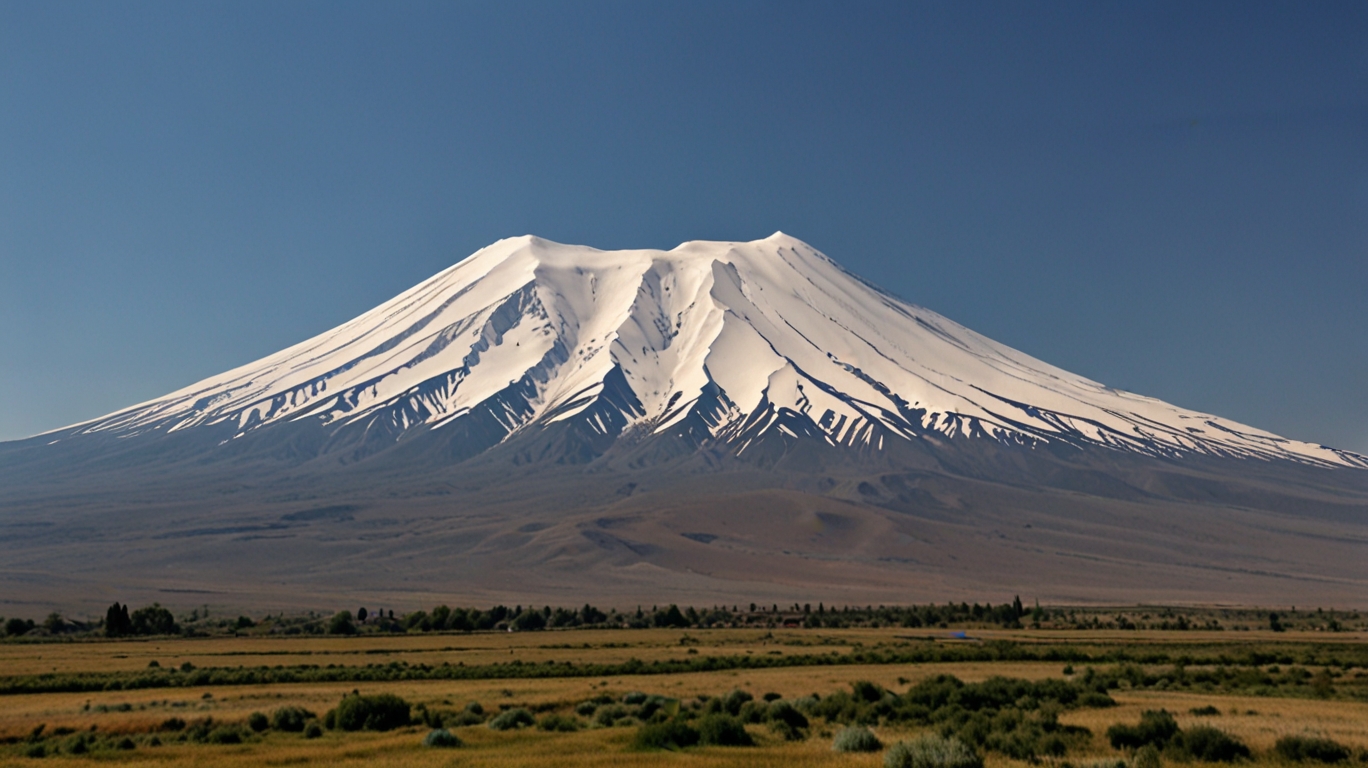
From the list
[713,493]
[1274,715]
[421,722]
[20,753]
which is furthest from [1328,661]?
[713,493]

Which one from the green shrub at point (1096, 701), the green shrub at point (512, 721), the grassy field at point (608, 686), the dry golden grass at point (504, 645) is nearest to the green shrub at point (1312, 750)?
the grassy field at point (608, 686)

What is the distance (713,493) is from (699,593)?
54196 mm

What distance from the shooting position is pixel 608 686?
106 ft

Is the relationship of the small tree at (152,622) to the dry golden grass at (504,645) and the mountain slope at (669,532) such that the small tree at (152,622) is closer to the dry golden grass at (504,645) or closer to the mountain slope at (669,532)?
the dry golden grass at (504,645)

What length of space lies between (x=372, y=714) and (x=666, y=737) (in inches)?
287

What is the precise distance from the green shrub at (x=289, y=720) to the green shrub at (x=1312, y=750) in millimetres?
17163

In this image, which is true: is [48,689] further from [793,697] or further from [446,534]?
[446,534]

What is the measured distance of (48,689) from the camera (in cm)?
3341

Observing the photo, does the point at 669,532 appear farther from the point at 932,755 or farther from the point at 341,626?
the point at 932,755

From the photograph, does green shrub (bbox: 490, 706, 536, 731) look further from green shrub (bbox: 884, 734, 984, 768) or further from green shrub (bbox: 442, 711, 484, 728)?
green shrub (bbox: 884, 734, 984, 768)

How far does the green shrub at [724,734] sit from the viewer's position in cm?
1858

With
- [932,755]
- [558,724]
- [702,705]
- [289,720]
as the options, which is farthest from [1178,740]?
[289,720]

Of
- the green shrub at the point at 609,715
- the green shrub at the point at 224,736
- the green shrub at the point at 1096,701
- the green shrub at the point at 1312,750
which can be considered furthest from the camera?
the green shrub at the point at 1096,701

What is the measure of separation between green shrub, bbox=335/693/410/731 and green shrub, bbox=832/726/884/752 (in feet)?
30.8
